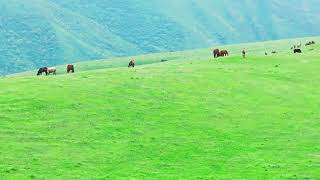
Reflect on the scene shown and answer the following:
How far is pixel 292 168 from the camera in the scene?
32000mm

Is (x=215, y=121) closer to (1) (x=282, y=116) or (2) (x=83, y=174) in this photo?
(1) (x=282, y=116)

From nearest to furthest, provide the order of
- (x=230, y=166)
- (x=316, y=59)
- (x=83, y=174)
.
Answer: (x=83, y=174) < (x=230, y=166) < (x=316, y=59)

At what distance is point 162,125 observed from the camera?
39.4 m

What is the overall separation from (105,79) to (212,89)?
8118 millimetres

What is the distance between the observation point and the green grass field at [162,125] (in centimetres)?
3192

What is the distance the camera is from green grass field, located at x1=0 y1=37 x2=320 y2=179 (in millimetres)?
31922

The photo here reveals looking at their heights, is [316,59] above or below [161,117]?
above

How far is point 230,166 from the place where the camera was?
107 ft

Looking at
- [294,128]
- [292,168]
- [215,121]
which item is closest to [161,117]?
[215,121]

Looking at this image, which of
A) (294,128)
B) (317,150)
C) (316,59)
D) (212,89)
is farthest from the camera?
(316,59)

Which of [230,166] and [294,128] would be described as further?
[294,128]

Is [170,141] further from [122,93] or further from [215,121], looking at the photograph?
[122,93]

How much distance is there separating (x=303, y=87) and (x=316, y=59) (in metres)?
12.7

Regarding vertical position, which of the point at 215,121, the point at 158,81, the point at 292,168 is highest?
the point at 158,81
